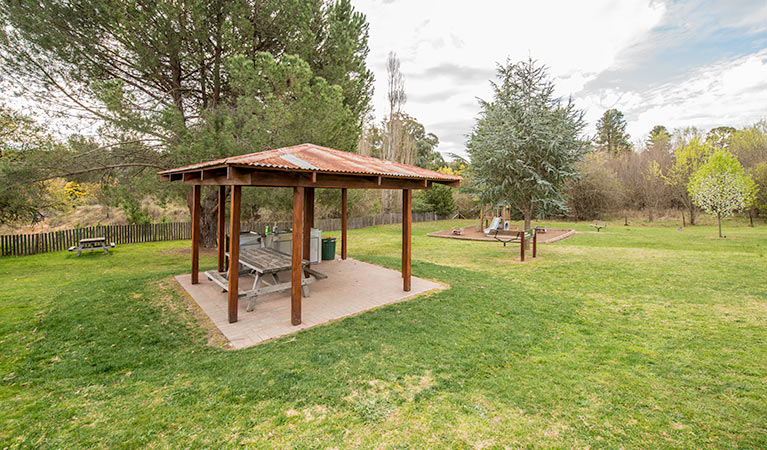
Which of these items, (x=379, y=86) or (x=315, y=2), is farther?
(x=379, y=86)

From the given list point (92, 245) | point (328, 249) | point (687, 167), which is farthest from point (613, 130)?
point (92, 245)

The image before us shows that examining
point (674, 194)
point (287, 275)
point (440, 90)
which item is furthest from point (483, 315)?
point (440, 90)

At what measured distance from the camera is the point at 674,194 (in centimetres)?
2238

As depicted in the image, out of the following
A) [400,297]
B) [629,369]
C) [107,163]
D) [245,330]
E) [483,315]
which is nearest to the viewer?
[629,369]

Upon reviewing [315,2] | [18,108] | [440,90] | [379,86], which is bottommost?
[18,108]

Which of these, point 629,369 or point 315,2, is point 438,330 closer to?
point 629,369

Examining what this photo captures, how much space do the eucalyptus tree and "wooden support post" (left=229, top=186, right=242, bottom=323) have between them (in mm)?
4048

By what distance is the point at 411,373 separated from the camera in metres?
3.09

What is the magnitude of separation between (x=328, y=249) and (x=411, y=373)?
20.2ft

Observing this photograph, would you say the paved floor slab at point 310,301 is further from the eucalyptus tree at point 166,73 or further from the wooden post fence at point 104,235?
the wooden post fence at point 104,235

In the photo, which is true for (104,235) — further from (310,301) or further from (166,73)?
(310,301)

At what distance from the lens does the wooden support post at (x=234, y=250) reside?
13.6 ft

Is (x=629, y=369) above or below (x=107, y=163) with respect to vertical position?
below

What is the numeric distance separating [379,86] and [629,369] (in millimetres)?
23182
